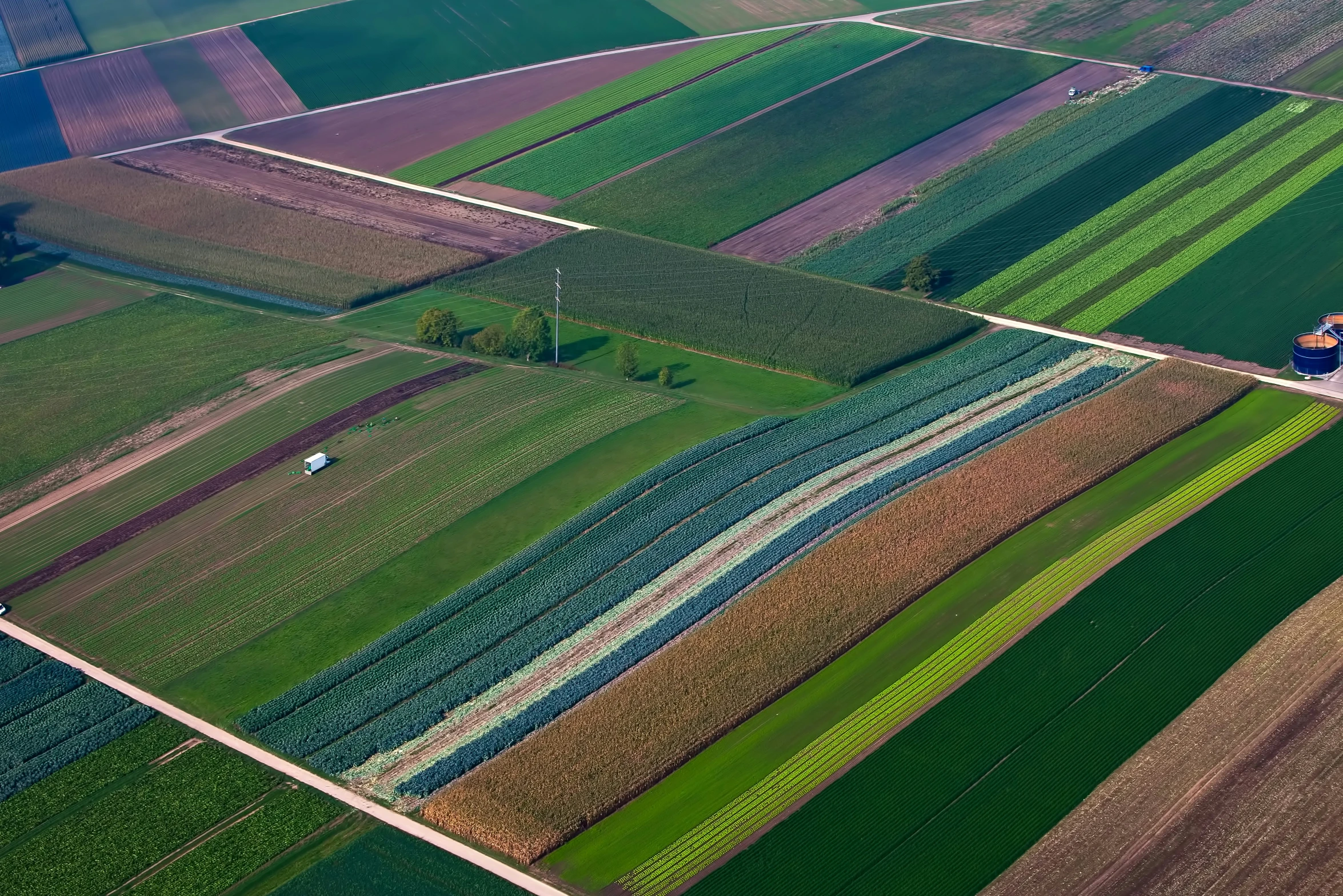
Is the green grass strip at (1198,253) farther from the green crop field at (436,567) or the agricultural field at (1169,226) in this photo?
the green crop field at (436,567)

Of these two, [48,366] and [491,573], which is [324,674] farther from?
[48,366]

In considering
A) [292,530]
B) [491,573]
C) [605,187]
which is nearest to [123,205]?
[605,187]

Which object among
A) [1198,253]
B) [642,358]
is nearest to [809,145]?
[1198,253]

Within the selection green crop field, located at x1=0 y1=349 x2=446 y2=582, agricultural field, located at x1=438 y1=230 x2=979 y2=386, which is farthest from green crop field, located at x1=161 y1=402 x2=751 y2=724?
green crop field, located at x1=0 y1=349 x2=446 y2=582

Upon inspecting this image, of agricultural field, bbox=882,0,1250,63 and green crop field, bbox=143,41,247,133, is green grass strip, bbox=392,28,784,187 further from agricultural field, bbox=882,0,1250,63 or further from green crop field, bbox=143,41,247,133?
green crop field, bbox=143,41,247,133

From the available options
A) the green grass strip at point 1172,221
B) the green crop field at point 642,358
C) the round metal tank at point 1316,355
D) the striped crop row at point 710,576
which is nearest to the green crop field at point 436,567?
the green crop field at point 642,358
